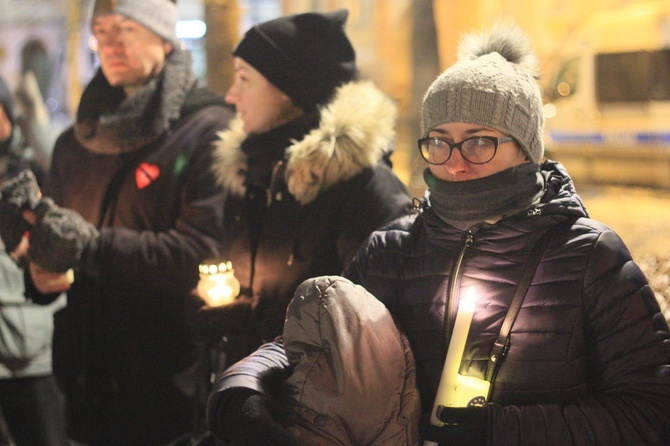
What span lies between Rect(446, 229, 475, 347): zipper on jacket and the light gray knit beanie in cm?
226

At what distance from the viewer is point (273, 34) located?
3213 mm

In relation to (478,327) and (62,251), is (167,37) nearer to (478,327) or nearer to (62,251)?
(62,251)

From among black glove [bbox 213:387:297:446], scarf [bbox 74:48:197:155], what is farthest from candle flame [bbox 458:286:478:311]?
scarf [bbox 74:48:197:155]

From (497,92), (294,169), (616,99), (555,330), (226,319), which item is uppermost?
(497,92)

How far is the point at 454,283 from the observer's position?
2.09 metres

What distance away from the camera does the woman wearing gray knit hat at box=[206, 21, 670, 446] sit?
1876 mm

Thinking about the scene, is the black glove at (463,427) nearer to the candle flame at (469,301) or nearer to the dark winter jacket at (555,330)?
the dark winter jacket at (555,330)

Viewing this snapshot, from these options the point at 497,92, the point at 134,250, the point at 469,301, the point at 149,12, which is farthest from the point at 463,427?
the point at 149,12

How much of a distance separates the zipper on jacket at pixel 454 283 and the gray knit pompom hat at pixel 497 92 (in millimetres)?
287

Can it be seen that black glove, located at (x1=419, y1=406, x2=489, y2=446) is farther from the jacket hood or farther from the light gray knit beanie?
the light gray knit beanie

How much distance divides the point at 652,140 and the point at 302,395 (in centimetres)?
1011

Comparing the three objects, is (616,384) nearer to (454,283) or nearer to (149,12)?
(454,283)

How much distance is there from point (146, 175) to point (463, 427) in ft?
7.17

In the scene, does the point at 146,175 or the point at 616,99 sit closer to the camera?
the point at 146,175
